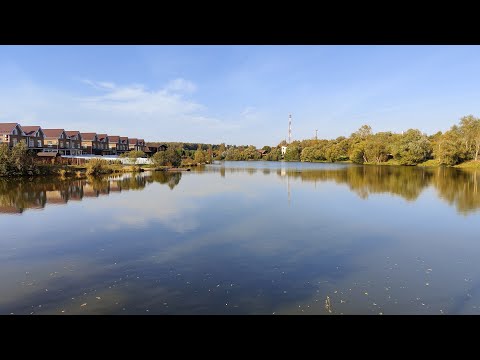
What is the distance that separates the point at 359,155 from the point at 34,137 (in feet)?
180

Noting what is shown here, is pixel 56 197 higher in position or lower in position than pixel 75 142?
lower

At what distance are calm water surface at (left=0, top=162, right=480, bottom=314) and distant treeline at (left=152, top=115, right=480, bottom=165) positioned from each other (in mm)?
37878

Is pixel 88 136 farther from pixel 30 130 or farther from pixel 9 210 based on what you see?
pixel 9 210

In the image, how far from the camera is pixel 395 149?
53.1 m

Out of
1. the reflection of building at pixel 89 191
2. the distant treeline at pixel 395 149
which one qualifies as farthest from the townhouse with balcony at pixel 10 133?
the distant treeline at pixel 395 149

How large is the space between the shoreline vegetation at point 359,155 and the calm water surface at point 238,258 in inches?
505

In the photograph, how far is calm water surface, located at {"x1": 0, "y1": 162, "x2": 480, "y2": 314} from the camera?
5.21m

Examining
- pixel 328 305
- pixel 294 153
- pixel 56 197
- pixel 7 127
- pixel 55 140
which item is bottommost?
pixel 328 305

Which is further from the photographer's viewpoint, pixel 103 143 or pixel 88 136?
pixel 103 143

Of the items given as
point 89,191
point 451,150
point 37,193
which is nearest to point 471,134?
point 451,150

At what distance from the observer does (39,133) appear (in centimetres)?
3878

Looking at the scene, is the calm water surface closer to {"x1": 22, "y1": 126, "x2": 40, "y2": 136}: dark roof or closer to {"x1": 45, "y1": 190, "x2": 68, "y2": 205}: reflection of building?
{"x1": 45, "y1": 190, "x2": 68, "y2": 205}: reflection of building

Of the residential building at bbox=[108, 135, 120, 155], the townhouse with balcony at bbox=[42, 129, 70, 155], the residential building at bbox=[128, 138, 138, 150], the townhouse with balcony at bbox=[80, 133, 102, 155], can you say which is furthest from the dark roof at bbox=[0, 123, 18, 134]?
the residential building at bbox=[128, 138, 138, 150]
